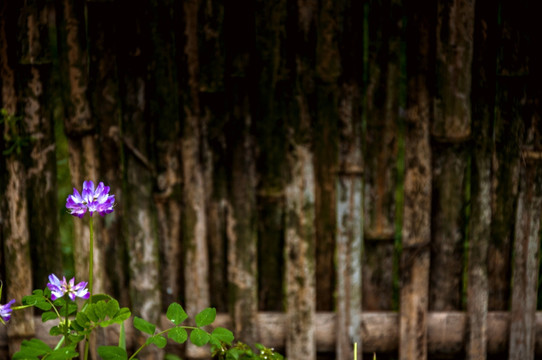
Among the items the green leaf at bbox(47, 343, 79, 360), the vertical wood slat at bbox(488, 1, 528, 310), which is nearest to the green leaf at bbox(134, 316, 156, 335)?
the green leaf at bbox(47, 343, 79, 360)

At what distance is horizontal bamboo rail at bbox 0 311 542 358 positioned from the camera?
6.64 ft

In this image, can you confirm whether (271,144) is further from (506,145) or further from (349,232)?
(506,145)

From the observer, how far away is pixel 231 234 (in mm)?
1982

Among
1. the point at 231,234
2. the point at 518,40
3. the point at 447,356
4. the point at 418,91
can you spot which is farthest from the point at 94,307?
the point at 518,40

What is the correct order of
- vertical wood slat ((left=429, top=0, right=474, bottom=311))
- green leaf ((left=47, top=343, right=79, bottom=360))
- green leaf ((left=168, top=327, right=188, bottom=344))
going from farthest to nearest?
vertical wood slat ((left=429, top=0, right=474, bottom=311)) → green leaf ((left=168, top=327, right=188, bottom=344)) → green leaf ((left=47, top=343, right=79, bottom=360))

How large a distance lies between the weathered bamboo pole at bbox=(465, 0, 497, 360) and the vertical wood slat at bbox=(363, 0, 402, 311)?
11.4 inches

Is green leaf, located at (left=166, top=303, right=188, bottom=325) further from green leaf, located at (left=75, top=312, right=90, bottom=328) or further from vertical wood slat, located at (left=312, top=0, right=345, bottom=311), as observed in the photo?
vertical wood slat, located at (left=312, top=0, right=345, bottom=311)

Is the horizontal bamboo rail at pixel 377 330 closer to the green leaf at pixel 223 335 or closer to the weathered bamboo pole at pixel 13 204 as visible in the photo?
the weathered bamboo pole at pixel 13 204

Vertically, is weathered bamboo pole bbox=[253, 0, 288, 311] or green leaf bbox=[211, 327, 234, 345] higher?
weathered bamboo pole bbox=[253, 0, 288, 311]

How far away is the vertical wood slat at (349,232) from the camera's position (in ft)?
6.33

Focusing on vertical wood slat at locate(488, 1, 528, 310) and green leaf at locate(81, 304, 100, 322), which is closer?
green leaf at locate(81, 304, 100, 322)

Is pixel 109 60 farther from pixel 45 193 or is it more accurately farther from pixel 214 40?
pixel 45 193

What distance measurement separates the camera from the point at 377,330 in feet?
6.70

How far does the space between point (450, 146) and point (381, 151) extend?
255mm
